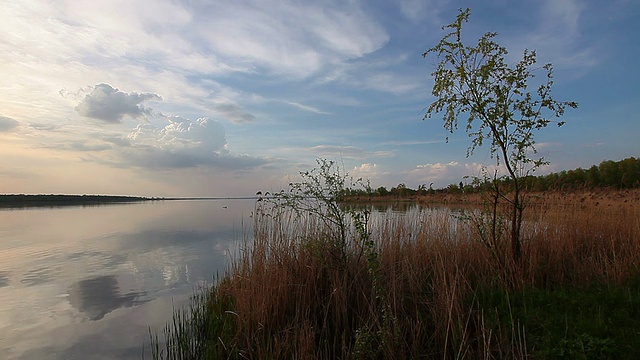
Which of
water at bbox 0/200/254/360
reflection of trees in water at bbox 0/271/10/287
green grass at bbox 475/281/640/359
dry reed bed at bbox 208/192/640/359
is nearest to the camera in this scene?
green grass at bbox 475/281/640/359

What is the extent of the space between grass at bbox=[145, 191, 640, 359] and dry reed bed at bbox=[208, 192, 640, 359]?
2cm

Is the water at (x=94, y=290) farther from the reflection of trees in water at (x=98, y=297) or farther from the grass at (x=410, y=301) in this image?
the grass at (x=410, y=301)

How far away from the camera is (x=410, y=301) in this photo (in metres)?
5.49

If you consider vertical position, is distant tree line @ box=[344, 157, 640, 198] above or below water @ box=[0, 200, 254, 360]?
above

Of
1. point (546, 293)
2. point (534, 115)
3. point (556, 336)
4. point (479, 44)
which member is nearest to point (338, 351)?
point (556, 336)

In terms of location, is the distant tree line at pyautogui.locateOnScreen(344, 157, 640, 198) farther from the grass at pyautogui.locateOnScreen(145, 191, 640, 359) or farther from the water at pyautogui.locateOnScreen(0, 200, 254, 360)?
the water at pyautogui.locateOnScreen(0, 200, 254, 360)

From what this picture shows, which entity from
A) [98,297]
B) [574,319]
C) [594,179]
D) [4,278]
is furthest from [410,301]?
[594,179]

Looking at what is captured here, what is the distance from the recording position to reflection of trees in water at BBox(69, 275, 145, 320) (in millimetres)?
7425

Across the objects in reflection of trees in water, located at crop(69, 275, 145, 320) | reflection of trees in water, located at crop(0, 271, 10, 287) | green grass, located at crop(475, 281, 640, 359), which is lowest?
reflection of trees in water, located at crop(69, 275, 145, 320)

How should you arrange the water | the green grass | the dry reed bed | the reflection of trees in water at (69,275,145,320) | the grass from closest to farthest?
the green grass → the grass → the dry reed bed → the water → the reflection of trees in water at (69,275,145,320)

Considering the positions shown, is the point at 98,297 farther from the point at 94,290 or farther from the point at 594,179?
the point at 594,179

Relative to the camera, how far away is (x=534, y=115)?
5.90 meters

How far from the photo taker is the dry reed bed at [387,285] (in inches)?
169

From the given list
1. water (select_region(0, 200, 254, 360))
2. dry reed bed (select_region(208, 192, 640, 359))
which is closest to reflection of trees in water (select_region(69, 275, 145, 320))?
water (select_region(0, 200, 254, 360))
